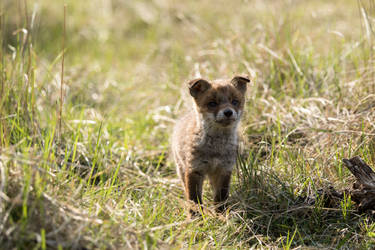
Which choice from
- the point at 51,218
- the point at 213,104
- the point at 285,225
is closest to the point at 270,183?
the point at 285,225

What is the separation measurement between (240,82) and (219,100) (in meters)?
0.44

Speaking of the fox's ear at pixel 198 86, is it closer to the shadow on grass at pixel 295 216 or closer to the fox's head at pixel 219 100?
the fox's head at pixel 219 100

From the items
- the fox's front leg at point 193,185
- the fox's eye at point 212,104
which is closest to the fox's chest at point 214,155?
the fox's front leg at point 193,185

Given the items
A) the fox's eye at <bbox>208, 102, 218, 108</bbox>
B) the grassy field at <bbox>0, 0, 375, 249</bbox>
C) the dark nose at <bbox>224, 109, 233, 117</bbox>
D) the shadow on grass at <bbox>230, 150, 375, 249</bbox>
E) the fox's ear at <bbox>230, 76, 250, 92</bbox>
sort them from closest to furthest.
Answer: the grassy field at <bbox>0, 0, 375, 249</bbox> → the shadow on grass at <bbox>230, 150, 375, 249</bbox> → the dark nose at <bbox>224, 109, 233, 117</bbox> → the fox's eye at <bbox>208, 102, 218, 108</bbox> → the fox's ear at <bbox>230, 76, 250, 92</bbox>

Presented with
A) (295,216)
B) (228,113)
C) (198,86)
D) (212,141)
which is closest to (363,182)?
(295,216)

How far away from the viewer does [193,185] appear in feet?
14.4

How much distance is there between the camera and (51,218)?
9.82 feet

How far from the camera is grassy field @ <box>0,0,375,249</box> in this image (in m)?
3.13

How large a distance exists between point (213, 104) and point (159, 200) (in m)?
1.07

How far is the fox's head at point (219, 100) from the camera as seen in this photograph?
421 centimetres

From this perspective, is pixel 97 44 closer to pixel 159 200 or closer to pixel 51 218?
pixel 159 200

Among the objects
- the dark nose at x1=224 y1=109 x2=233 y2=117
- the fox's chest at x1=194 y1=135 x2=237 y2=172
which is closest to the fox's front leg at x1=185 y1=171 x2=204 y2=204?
the fox's chest at x1=194 y1=135 x2=237 y2=172

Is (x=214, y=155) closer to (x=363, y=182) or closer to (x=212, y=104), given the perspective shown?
(x=212, y=104)

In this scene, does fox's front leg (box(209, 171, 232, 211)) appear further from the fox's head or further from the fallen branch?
the fallen branch
